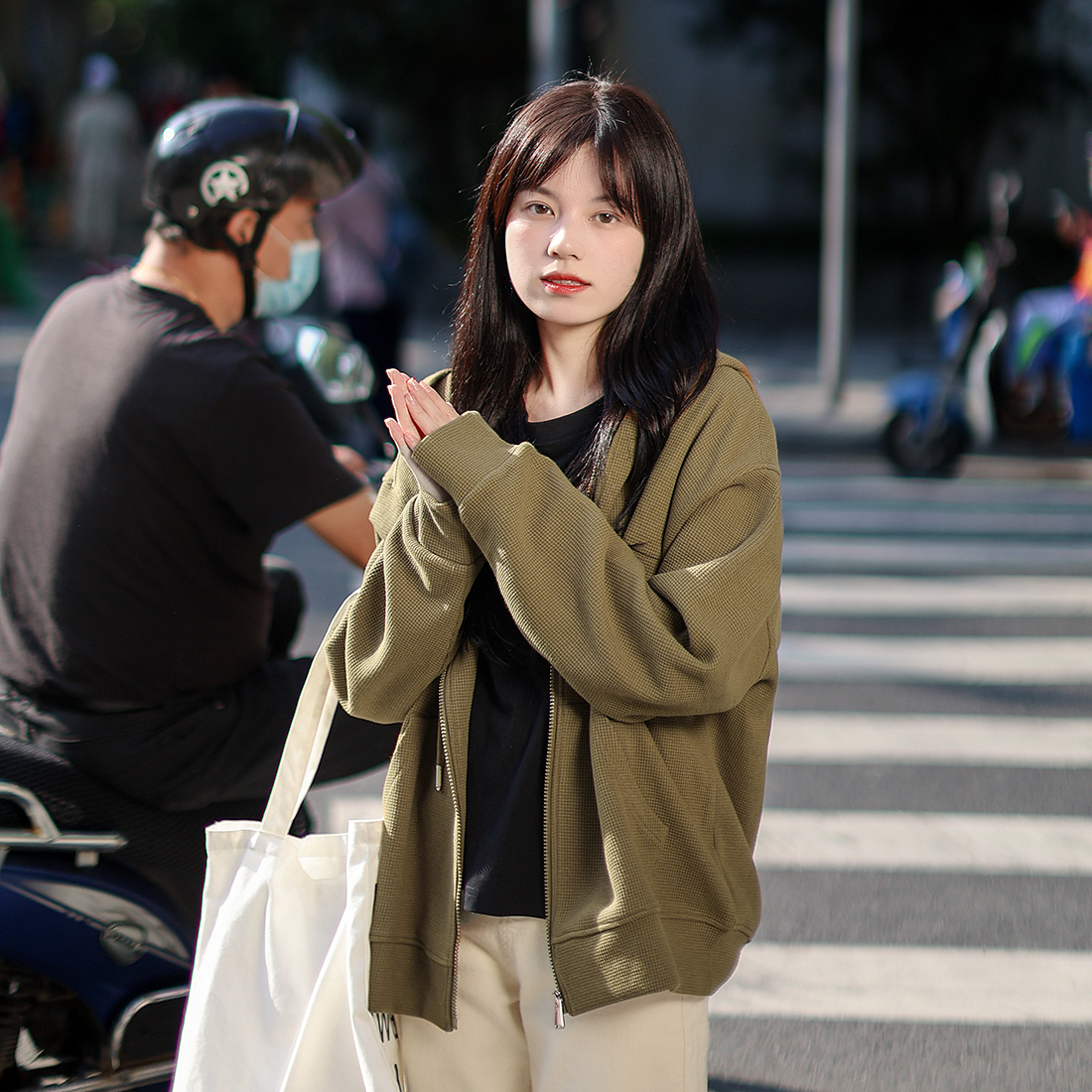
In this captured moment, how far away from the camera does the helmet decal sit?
114 inches

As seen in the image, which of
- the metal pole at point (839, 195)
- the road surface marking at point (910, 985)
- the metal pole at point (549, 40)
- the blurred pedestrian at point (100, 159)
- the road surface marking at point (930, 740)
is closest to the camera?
the road surface marking at point (910, 985)

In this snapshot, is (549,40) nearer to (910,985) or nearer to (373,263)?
(373,263)

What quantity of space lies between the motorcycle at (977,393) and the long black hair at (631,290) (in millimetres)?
7983

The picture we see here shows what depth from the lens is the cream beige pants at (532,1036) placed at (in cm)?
199

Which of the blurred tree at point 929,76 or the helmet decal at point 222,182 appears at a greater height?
the helmet decal at point 222,182

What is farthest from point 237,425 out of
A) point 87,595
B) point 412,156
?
point 412,156

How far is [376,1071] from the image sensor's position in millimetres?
1997

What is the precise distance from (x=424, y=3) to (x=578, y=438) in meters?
17.3

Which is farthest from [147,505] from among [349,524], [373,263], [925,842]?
[373,263]

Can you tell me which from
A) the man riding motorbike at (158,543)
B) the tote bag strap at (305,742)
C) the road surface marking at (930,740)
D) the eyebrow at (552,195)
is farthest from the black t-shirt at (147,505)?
the road surface marking at (930,740)

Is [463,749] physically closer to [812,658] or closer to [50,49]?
[812,658]

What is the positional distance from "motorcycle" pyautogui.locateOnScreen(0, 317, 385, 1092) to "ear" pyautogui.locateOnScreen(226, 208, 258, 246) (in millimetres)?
948

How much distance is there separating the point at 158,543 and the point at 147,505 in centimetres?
6

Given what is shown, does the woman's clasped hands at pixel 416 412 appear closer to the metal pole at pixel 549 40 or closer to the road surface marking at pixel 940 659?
the road surface marking at pixel 940 659
